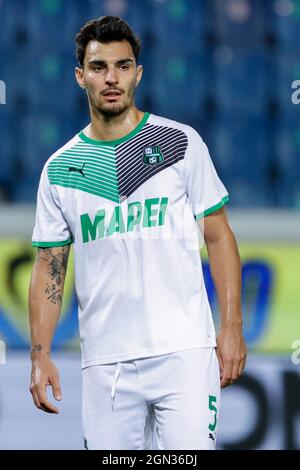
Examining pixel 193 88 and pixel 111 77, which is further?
pixel 193 88

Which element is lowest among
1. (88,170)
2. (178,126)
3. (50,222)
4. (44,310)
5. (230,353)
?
(230,353)

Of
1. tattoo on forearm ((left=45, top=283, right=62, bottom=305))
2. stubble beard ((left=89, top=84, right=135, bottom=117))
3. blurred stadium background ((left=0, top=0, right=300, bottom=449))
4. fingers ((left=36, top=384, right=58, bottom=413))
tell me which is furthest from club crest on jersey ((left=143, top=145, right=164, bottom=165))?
blurred stadium background ((left=0, top=0, right=300, bottom=449))

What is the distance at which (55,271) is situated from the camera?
3123mm

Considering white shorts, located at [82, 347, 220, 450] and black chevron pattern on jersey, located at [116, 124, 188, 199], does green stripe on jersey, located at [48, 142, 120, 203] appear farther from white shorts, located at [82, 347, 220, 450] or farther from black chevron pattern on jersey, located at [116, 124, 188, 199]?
white shorts, located at [82, 347, 220, 450]

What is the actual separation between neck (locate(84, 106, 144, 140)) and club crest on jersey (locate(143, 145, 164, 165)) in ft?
0.30

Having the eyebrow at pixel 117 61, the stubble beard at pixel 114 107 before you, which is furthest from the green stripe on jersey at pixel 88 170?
the eyebrow at pixel 117 61

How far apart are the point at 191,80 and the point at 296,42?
0.59 meters

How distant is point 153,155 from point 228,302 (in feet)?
1.52

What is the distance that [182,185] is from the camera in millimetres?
3000

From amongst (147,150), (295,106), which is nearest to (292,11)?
(295,106)

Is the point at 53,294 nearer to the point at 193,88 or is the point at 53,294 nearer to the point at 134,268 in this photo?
the point at 134,268

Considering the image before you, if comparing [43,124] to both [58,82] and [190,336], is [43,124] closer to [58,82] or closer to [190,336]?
[58,82]

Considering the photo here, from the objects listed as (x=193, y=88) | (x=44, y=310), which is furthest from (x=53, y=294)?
(x=193, y=88)

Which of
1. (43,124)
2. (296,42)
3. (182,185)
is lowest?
(182,185)
